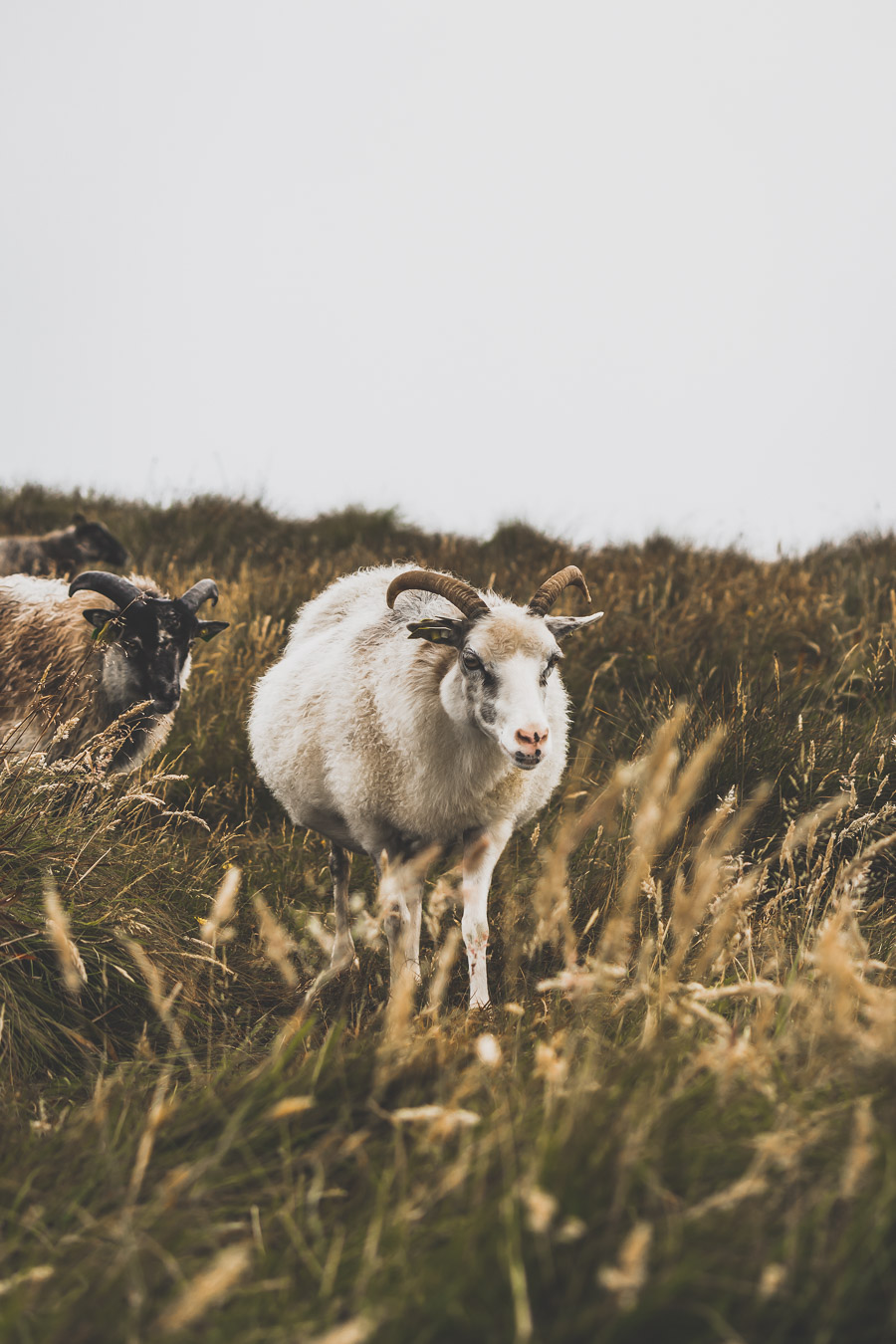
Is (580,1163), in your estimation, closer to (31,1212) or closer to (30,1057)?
(31,1212)

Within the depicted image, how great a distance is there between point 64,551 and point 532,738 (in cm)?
818

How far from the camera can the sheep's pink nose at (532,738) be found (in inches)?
131

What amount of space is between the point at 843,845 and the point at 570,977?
10.1 ft

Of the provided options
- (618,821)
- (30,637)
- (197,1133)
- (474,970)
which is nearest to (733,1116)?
(197,1133)

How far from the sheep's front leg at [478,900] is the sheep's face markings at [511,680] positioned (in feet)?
1.60

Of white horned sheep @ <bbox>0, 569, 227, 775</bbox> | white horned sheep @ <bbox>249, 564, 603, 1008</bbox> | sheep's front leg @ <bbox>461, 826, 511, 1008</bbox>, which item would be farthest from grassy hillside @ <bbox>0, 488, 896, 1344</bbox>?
white horned sheep @ <bbox>0, 569, 227, 775</bbox>

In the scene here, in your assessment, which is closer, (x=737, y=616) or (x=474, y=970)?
(x=474, y=970)

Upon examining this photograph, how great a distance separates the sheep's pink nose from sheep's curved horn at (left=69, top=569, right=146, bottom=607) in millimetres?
2951

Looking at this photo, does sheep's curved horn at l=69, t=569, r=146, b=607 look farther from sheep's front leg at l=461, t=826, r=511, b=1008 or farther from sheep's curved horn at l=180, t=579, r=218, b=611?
sheep's front leg at l=461, t=826, r=511, b=1008

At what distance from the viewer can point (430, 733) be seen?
3895 mm

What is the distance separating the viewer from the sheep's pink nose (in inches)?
131

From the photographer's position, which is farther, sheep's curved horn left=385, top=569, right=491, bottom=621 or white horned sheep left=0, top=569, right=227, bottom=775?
white horned sheep left=0, top=569, right=227, bottom=775

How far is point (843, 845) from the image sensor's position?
14.2ft

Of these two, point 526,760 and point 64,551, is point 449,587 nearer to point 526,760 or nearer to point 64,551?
point 526,760
